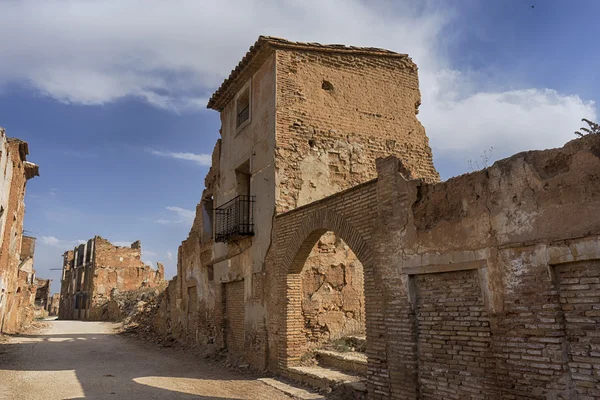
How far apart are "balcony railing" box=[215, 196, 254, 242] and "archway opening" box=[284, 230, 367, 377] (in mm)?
2079

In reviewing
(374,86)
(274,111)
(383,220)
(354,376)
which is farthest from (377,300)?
(374,86)

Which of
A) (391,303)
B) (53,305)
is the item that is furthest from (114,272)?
(391,303)

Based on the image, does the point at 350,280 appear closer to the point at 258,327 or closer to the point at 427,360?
the point at 258,327

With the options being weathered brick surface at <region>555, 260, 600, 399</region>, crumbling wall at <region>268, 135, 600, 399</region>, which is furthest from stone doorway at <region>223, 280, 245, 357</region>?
weathered brick surface at <region>555, 260, 600, 399</region>

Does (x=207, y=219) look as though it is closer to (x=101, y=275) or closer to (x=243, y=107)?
(x=243, y=107)

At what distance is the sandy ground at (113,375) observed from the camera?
8609 millimetres

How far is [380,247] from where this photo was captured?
745 centimetres

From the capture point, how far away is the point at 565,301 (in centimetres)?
501

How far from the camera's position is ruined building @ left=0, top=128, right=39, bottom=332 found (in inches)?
669

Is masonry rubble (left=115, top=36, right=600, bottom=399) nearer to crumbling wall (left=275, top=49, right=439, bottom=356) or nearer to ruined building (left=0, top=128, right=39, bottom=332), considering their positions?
crumbling wall (left=275, top=49, right=439, bottom=356)

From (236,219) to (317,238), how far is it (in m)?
3.48

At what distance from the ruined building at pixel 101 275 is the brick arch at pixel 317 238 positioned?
28337 mm

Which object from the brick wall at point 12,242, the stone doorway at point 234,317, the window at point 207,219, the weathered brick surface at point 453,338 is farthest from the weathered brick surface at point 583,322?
the brick wall at point 12,242

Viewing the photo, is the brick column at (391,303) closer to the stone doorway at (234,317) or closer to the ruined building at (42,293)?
the stone doorway at (234,317)
